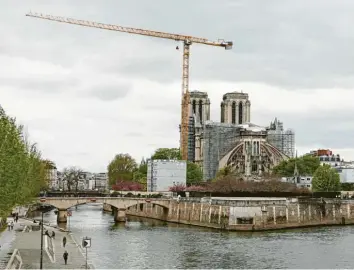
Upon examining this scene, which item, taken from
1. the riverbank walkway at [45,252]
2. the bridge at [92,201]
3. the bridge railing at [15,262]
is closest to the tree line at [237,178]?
the bridge at [92,201]

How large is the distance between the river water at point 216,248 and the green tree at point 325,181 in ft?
160

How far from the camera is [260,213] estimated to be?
3676 inches

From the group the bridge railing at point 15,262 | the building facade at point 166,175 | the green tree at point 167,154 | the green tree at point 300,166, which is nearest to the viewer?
the bridge railing at point 15,262

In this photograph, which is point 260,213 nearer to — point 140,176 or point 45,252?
point 45,252

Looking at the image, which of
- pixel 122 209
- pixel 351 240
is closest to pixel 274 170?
pixel 122 209

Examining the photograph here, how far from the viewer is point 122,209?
368 feet

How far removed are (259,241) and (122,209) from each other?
4085cm

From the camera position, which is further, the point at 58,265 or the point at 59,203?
the point at 59,203

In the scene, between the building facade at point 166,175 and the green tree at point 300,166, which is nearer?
the building facade at point 166,175

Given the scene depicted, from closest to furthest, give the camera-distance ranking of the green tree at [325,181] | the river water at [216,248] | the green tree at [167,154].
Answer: the river water at [216,248]
the green tree at [325,181]
the green tree at [167,154]

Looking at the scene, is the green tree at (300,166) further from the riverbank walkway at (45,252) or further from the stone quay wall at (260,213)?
the riverbank walkway at (45,252)

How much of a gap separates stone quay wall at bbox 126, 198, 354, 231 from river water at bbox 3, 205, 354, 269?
4.40m

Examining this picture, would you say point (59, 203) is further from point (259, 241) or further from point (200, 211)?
point (259, 241)

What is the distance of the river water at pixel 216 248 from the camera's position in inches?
2307
